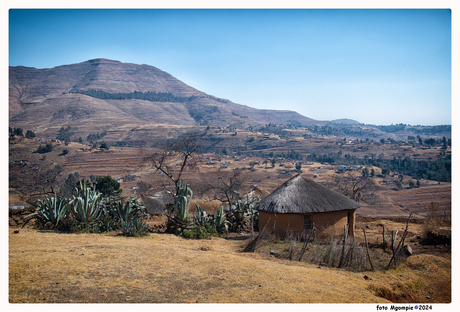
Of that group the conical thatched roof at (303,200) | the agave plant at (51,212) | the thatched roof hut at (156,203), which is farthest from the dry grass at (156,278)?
the thatched roof hut at (156,203)

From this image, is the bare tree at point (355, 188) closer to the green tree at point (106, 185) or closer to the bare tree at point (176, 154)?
the bare tree at point (176, 154)

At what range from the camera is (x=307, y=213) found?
13062 millimetres

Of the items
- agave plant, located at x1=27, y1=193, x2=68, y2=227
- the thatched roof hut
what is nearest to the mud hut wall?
agave plant, located at x1=27, y1=193, x2=68, y2=227

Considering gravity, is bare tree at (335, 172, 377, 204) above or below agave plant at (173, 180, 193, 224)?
below


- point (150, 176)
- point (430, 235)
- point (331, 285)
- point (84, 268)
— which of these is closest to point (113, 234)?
point (84, 268)

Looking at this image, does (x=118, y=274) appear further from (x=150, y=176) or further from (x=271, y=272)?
(x=150, y=176)

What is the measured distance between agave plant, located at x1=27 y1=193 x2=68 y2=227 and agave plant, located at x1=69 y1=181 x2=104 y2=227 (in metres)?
0.45

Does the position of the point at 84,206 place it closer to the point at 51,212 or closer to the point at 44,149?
the point at 51,212

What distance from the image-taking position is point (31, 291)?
5.01 metres

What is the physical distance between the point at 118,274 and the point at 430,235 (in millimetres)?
11283

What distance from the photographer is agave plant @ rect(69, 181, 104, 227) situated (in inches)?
428

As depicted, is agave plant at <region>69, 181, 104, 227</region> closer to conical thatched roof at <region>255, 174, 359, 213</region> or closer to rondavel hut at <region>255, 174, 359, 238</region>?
rondavel hut at <region>255, 174, 359, 238</region>

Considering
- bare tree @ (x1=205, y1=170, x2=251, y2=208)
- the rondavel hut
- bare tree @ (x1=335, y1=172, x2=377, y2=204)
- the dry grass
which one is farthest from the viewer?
bare tree @ (x1=335, y1=172, x2=377, y2=204)

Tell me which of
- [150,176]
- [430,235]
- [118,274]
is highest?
[118,274]
